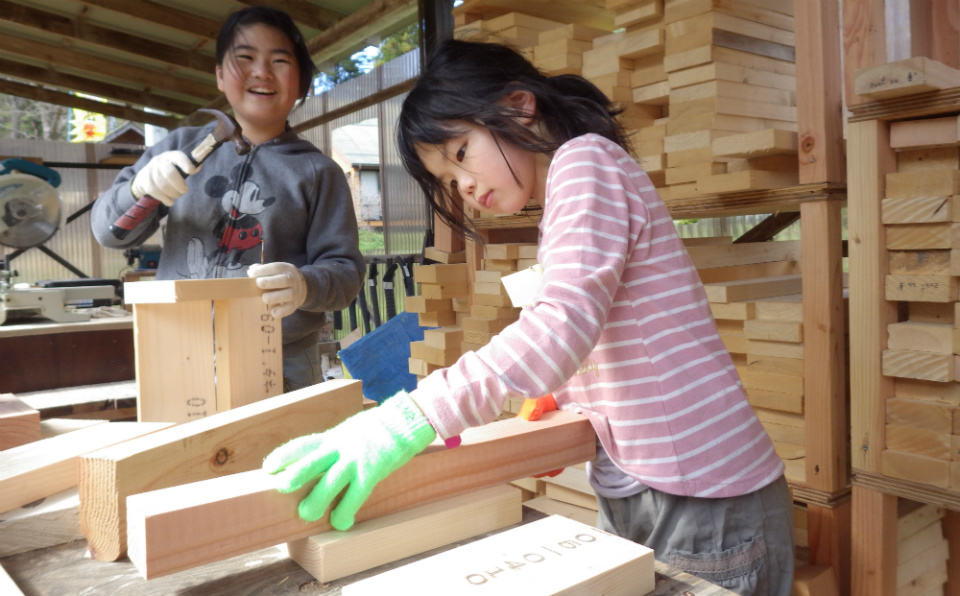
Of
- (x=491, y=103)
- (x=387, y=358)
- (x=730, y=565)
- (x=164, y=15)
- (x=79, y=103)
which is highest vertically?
(x=79, y=103)

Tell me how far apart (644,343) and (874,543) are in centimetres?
144

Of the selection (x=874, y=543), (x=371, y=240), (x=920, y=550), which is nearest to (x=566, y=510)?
(x=874, y=543)

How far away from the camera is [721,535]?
1.26 meters

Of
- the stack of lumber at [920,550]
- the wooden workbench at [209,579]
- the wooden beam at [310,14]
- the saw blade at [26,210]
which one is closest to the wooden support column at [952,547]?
the stack of lumber at [920,550]

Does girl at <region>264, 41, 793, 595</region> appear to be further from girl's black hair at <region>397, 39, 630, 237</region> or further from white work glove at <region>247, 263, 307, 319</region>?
white work glove at <region>247, 263, 307, 319</region>

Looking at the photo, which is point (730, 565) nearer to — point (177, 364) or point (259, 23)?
point (177, 364)

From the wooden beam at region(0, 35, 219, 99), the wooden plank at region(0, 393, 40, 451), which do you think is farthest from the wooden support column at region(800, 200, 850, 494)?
the wooden beam at region(0, 35, 219, 99)

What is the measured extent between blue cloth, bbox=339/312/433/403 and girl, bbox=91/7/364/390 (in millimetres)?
1592

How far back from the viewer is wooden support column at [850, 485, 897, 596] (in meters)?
2.10

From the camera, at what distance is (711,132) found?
238 cm

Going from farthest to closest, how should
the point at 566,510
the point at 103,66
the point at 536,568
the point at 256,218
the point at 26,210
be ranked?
the point at 103,66
the point at 26,210
the point at 566,510
the point at 256,218
the point at 536,568

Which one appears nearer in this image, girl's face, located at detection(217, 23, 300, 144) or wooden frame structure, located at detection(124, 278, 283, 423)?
wooden frame structure, located at detection(124, 278, 283, 423)

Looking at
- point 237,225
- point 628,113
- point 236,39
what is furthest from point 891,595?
point 236,39

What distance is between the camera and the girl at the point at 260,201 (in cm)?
211
